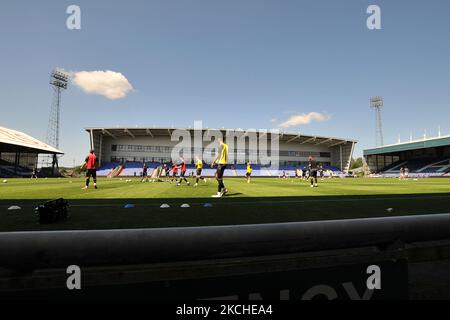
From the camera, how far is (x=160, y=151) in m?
64.0

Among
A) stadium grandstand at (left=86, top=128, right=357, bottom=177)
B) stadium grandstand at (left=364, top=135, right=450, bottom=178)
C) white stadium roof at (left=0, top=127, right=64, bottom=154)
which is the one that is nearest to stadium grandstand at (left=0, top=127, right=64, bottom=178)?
white stadium roof at (left=0, top=127, right=64, bottom=154)

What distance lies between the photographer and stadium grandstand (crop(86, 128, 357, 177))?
194 ft

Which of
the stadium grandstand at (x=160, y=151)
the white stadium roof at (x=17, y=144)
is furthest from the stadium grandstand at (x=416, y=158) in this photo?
the white stadium roof at (x=17, y=144)

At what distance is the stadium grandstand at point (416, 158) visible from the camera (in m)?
52.6

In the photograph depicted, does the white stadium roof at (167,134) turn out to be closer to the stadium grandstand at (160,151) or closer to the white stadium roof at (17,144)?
the stadium grandstand at (160,151)

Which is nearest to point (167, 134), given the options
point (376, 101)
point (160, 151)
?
point (160, 151)

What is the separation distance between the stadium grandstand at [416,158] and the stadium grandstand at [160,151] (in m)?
8.58

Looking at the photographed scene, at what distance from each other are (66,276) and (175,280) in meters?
0.65

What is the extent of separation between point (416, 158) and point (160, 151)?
61.2m

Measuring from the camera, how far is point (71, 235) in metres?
1.40

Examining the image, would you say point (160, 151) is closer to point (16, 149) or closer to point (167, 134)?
point (167, 134)

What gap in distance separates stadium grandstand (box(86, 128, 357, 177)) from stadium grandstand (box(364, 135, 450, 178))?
8.58 m
